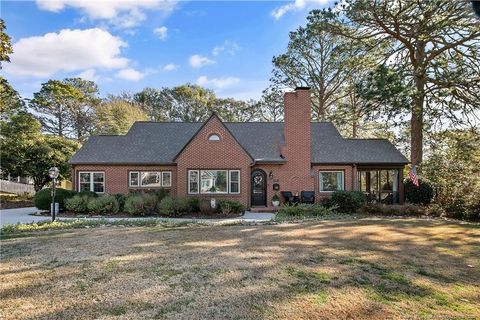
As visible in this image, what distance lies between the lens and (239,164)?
18891 millimetres

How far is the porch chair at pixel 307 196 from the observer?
63.6 ft

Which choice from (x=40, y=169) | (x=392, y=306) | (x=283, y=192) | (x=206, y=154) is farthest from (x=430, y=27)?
(x=40, y=169)

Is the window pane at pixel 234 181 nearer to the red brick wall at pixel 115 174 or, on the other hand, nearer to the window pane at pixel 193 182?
the window pane at pixel 193 182

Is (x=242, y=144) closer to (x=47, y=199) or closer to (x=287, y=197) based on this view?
(x=287, y=197)

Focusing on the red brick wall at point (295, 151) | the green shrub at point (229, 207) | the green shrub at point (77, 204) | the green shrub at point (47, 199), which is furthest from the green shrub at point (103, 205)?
the red brick wall at point (295, 151)

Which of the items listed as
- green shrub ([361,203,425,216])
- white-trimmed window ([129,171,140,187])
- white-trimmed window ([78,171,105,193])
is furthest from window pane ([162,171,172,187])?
green shrub ([361,203,425,216])

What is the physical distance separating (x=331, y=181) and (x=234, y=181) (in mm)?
6054

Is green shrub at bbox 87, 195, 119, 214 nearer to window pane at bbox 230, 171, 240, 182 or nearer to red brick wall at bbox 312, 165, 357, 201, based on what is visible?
window pane at bbox 230, 171, 240, 182

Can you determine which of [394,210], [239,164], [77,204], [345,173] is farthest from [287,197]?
[77,204]

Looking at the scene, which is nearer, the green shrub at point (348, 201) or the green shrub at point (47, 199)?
the green shrub at point (47, 199)

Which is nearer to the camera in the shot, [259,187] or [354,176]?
[259,187]

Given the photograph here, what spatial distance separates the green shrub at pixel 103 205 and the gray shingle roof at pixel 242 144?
359 cm

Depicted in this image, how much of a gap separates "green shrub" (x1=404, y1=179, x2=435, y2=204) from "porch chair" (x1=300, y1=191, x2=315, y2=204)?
592 centimetres

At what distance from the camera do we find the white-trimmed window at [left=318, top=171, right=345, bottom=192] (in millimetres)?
20219
